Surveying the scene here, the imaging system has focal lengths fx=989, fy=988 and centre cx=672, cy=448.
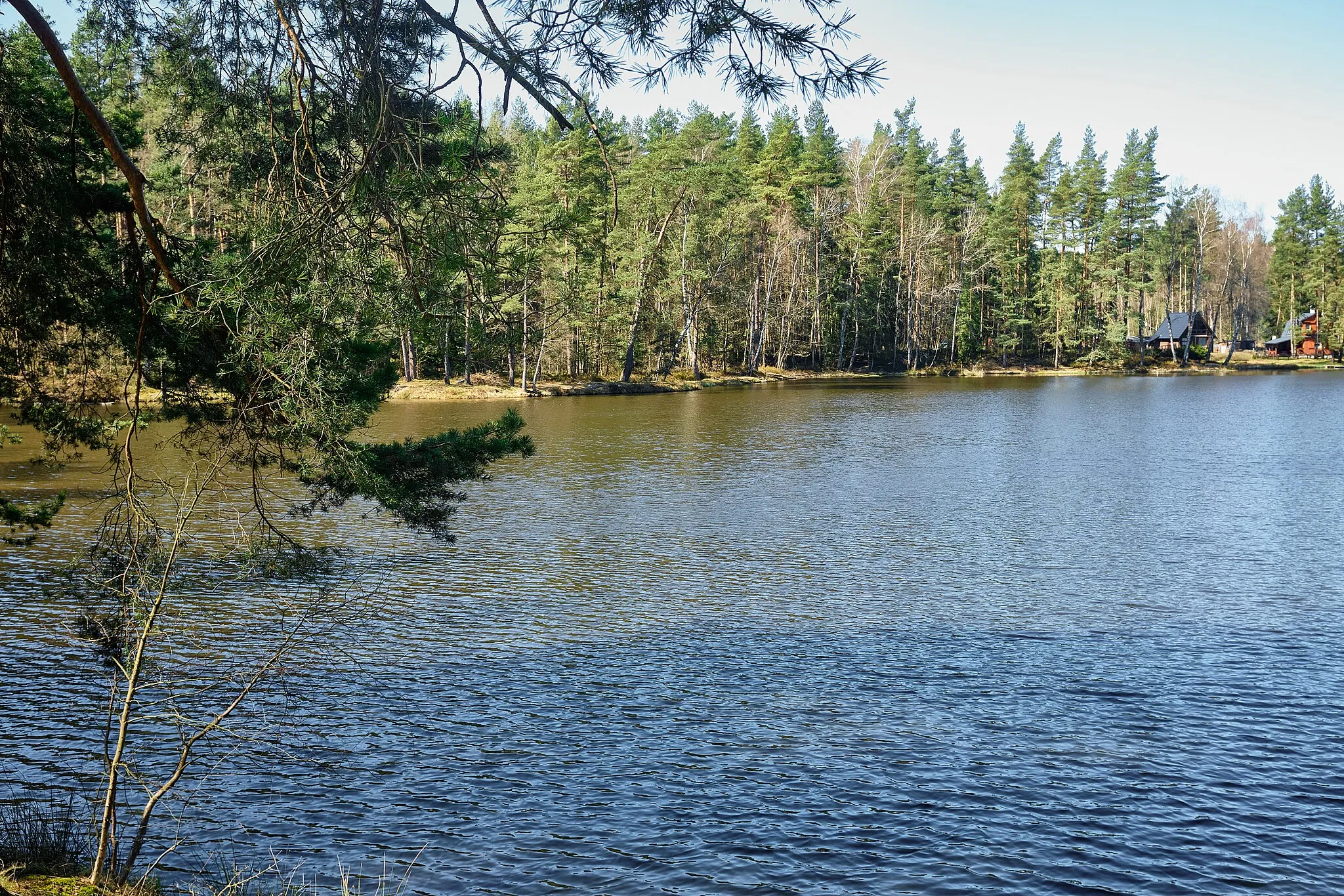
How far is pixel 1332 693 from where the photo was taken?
34.1 feet

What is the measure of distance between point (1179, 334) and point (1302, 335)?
44.7 feet

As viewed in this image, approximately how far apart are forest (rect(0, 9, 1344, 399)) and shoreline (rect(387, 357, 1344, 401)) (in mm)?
1529

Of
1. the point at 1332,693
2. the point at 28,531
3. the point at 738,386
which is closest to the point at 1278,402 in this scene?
the point at 738,386

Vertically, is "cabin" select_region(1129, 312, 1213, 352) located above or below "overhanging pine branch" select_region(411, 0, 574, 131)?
above

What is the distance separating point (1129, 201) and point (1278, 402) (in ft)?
127

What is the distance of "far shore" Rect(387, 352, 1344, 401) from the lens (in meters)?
49.8

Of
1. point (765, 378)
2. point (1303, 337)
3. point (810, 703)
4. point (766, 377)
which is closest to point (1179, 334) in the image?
point (1303, 337)

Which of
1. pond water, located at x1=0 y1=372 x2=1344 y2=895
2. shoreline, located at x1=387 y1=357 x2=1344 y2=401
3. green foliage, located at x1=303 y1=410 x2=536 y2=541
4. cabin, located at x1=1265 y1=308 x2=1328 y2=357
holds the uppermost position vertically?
cabin, located at x1=1265 y1=308 x2=1328 y2=357

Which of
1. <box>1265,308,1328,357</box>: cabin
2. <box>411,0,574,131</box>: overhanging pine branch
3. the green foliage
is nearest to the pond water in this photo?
the green foliage

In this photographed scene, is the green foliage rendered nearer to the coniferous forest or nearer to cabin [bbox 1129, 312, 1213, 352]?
the coniferous forest

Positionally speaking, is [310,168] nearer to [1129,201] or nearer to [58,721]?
[58,721]

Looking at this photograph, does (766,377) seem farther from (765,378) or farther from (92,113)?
(92,113)

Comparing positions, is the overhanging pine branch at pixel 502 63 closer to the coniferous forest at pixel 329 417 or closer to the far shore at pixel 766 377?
the coniferous forest at pixel 329 417

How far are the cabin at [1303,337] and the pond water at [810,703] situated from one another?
75989mm
